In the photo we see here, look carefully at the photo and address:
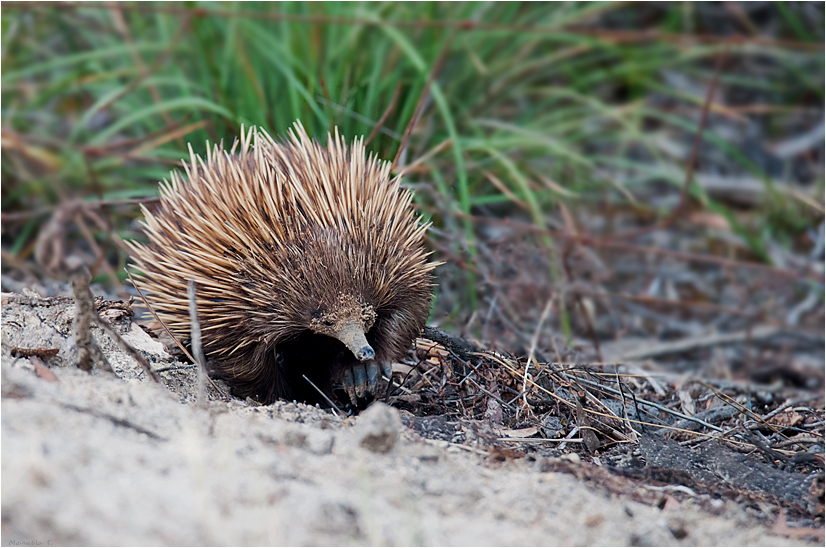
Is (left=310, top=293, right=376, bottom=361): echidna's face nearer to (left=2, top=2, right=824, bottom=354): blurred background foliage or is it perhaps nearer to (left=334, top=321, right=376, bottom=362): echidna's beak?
(left=334, top=321, right=376, bottom=362): echidna's beak

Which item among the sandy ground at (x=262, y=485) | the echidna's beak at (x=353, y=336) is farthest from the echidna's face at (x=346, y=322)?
the sandy ground at (x=262, y=485)

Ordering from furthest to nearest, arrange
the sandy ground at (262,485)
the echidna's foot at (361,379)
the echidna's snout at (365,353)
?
1. the echidna's foot at (361,379)
2. the echidna's snout at (365,353)
3. the sandy ground at (262,485)

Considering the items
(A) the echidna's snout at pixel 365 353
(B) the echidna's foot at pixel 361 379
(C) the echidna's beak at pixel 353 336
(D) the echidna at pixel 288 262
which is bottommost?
(B) the echidna's foot at pixel 361 379

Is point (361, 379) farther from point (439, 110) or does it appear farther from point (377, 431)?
point (439, 110)

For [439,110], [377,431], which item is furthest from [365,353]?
[439,110]

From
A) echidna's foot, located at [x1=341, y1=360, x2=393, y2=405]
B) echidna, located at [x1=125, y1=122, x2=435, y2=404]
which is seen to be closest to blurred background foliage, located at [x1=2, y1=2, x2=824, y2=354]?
echidna, located at [x1=125, y1=122, x2=435, y2=404]

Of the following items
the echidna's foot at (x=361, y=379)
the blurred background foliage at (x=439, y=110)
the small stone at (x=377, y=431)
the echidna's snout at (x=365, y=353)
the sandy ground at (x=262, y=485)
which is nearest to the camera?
the sandy ground at (x=262, y=485)

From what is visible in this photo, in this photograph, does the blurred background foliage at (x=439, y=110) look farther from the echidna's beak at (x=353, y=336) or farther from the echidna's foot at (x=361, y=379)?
the echidna's beak at (x=353, y=336)
